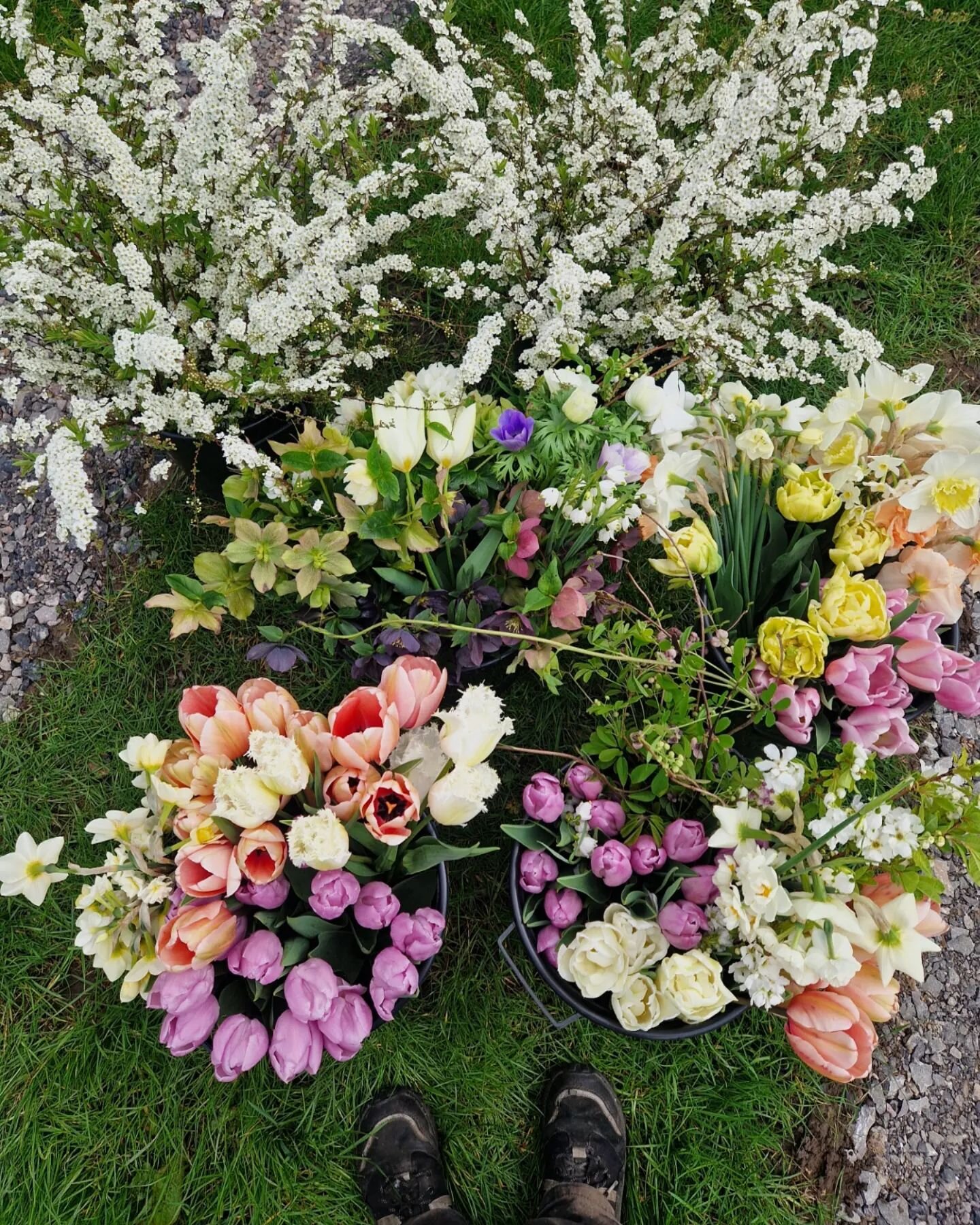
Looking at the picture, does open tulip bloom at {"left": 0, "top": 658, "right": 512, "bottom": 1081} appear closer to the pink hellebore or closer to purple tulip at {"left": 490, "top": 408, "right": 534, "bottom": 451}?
the pink hellebore

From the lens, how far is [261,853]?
132 cm

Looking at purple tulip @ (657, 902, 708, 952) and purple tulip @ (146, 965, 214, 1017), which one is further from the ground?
purple tulip @ (657, 902, 708, 952)

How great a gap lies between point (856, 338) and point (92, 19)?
178 centimetres

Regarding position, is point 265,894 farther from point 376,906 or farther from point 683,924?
point 683,924

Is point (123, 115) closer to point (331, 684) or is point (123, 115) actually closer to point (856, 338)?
point (331, 684)

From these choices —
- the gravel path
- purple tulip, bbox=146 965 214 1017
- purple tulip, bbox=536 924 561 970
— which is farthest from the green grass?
purple tulip, bbox=146 965 214 1017

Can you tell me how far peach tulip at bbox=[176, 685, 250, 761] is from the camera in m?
1.33

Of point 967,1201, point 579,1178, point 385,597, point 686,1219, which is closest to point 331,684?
point 385,597

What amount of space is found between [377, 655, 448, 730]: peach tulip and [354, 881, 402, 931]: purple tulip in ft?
0.91

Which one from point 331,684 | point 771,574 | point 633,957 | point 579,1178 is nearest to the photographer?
point 633,957

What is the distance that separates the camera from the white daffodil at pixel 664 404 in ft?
4.99

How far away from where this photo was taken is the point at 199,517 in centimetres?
232

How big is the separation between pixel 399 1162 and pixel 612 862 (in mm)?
1027

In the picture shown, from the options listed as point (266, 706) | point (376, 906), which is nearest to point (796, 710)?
point (376, 906)
